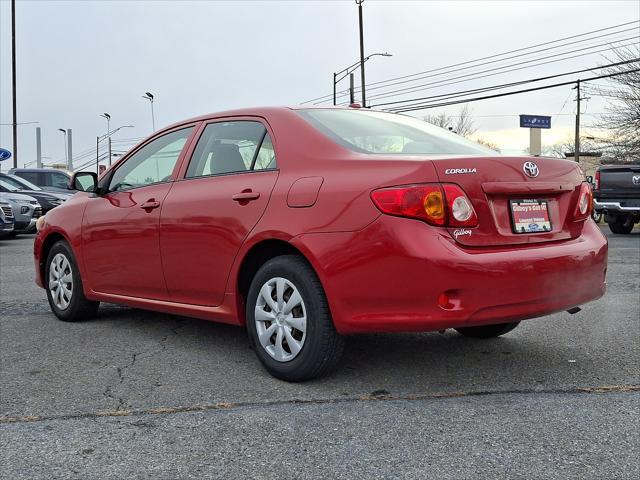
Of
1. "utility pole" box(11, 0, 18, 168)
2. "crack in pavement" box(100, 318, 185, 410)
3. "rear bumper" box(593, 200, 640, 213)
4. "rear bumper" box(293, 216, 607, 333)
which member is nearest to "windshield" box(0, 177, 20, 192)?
"crack in pavement" box(100, 318, 185, 410)

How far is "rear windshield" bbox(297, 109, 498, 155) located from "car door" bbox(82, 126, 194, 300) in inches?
44.0

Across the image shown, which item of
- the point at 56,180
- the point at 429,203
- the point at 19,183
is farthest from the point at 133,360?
the point at 56,180

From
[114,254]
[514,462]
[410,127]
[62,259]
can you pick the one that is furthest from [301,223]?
[62,259]

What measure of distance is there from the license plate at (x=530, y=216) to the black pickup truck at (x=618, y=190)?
505 inches

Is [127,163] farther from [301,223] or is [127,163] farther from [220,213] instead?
[301,223]

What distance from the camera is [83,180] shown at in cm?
591

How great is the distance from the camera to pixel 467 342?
15.9ft

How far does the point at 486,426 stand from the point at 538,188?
1307 millimetres

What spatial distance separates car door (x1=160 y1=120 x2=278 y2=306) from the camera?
13.6 ft

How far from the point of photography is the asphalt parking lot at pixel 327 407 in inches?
110

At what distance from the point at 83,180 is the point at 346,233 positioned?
3197 millimetres

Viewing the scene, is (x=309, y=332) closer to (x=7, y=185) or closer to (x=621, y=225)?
(x=7, y=185)

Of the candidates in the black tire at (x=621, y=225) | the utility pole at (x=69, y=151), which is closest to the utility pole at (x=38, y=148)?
the utility pole at (x=69, y=151)

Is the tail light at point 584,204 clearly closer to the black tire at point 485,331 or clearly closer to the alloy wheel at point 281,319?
the black tire at point 485,331
